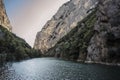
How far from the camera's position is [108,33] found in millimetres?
150250

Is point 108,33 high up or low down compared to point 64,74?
up

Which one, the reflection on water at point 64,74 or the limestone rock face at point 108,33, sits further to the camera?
the limestone rock face at point 108,33

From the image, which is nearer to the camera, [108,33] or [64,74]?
[64,74]

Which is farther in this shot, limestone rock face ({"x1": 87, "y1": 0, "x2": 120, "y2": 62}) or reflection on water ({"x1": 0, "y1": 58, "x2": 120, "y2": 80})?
limestone rock face ({"x1": 87, "y1": 0, "x2": 120, "y2": 62})

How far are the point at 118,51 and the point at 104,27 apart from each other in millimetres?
21237

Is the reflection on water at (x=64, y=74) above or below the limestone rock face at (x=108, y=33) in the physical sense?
below

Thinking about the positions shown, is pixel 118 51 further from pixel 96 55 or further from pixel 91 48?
pixel 91 48

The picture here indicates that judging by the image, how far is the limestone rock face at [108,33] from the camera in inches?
5669


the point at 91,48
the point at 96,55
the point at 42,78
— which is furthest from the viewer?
the point at 91,48

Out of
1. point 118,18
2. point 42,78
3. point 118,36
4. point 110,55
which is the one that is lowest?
point 42,78

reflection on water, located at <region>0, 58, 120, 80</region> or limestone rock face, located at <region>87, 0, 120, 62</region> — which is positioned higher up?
limestone rock face, located at <region>87, 0, 120, 62</region>

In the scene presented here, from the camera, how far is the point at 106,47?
152875 millimetres

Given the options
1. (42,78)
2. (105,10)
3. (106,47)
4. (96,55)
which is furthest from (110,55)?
(42,78)

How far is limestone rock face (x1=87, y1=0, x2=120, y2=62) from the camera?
144000 millimetres
